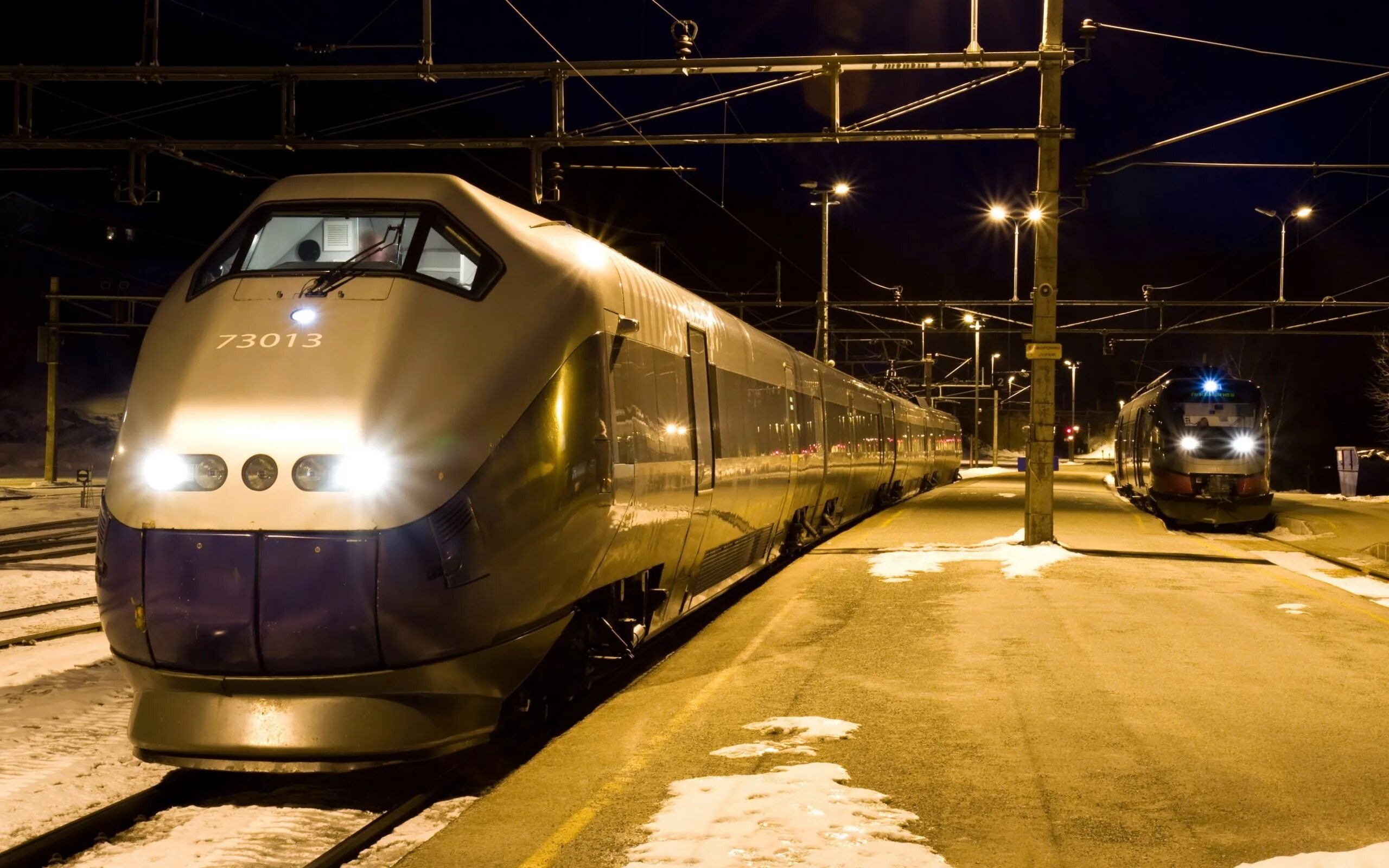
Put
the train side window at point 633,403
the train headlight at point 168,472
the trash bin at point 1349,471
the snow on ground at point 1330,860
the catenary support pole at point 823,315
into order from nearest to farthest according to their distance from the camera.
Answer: the snow on ground at point 1330,860, the train headlight at point 168,472, the train side window at point 633,403, the catenary support pole at point 823,315, the trash bin at point 1349,471

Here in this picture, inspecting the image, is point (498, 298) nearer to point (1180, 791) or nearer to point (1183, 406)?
point (1180, 791)

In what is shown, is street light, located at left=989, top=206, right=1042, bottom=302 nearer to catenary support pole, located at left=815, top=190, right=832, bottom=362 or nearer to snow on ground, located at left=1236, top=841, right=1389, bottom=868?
catenary support pole, located at left=815, top=190, right=832, bottom=362

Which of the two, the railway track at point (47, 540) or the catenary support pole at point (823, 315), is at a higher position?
the catenary support pole at point (823, 315)

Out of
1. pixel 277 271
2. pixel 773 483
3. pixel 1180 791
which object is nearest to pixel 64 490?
pixel 773 483

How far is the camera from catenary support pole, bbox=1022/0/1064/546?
17.4 m

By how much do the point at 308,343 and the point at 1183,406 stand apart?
24231 mm

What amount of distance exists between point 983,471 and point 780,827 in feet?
244

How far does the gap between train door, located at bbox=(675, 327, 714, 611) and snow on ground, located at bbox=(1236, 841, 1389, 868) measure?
5.61 meters

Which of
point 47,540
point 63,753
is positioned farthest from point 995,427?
point 63,753

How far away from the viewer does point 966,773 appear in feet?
20.9

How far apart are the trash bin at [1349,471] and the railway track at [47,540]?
3432 centimetres

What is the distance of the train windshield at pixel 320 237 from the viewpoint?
6836 millimetres

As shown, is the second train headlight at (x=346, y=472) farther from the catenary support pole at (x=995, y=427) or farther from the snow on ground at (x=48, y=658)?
the catenary support pole at (x=995, y=427)

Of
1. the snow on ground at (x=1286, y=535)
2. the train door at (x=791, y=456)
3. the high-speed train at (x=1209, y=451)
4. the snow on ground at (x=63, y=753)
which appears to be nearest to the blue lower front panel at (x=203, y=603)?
the snow on ground at (x=63, y=753)
